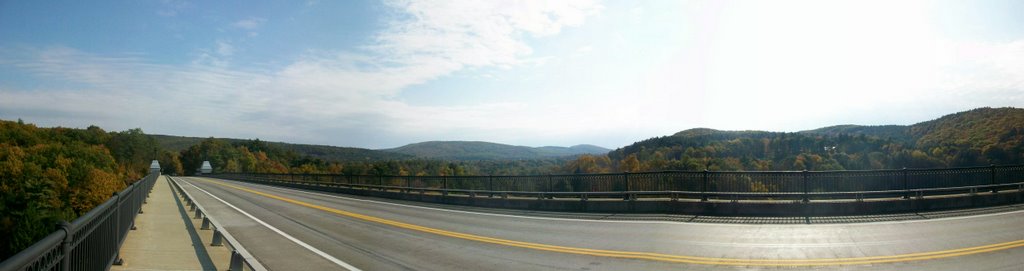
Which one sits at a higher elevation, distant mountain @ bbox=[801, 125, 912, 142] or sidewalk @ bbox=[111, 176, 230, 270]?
distant mountain @ bbox=[801, 125, 912, 142]

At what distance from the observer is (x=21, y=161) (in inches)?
3654

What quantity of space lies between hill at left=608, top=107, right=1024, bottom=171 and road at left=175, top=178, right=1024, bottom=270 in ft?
158

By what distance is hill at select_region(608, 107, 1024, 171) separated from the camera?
63938 millimetres

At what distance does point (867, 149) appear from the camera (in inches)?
3738

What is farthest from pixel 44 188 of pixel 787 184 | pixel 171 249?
pixel 787 184

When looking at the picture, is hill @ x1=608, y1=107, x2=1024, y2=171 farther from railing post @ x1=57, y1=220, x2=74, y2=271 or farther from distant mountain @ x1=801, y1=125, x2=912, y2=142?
railing post @ x1=57, y1=220, x2=74, y2=271

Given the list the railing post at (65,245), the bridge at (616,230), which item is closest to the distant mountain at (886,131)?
the bridge at (616,230)

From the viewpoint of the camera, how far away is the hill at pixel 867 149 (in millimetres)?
63938

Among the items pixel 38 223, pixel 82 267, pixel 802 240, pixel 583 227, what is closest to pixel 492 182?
pixel 583 227

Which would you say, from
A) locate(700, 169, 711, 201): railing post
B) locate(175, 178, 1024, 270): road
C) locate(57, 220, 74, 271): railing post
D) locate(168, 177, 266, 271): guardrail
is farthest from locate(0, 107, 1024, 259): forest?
locate(57, 220, 74, 271): railing post

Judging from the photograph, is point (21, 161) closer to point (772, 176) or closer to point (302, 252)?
point (302, 252)

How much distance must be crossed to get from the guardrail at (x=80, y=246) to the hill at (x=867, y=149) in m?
58.3

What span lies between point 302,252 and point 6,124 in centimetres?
19610

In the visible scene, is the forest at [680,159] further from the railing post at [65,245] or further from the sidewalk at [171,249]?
the railing post at [65,245]
